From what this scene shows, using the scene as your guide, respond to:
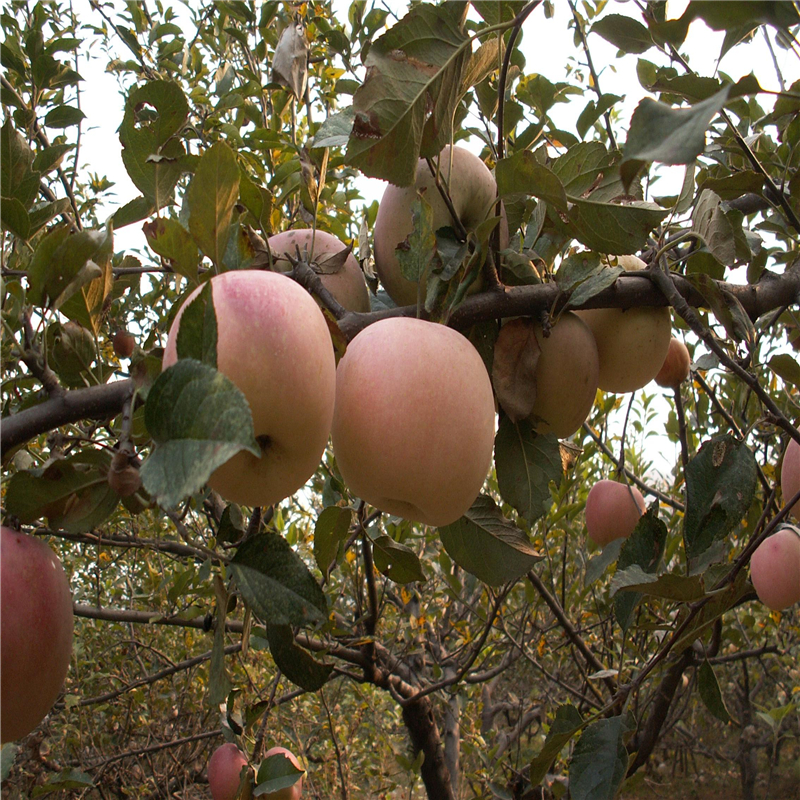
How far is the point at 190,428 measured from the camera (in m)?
0.47

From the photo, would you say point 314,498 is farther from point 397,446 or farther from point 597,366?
point 397,446

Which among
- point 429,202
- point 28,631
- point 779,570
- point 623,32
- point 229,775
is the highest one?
point 623,32

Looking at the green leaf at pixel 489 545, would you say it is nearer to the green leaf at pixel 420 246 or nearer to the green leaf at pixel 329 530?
the green leaf at pixel 329 530

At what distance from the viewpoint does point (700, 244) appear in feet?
3.34

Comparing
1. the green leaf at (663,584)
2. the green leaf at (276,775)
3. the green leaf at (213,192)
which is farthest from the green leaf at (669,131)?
the green leaf at (276,775)

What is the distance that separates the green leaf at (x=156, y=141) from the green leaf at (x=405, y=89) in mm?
248

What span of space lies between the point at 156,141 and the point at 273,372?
0.44 meters

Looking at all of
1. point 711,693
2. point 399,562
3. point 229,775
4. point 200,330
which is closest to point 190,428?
point 200,330

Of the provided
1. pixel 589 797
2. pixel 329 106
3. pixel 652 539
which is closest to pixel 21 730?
pixel 589 797

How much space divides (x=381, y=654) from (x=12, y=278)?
140cm

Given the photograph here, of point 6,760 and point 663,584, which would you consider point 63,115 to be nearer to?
point 6,760

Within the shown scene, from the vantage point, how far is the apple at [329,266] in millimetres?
930

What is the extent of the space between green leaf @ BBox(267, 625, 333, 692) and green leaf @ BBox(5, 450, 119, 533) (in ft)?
0.95

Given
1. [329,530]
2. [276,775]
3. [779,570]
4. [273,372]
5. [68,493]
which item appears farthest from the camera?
[779,570]
